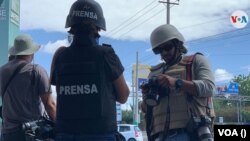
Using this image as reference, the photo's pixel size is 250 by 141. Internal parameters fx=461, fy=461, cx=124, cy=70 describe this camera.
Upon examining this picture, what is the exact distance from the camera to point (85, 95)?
304 centimetres

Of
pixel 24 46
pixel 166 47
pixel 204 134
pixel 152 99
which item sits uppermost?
pixel 24 46

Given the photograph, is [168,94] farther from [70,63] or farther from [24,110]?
[24,110]

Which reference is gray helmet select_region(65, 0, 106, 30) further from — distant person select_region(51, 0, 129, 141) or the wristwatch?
the wristwatch

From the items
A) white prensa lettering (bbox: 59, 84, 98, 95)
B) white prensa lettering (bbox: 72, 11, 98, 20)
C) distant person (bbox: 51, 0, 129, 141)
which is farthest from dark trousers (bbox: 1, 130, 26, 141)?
white prensa lettering (bbox: 72, 11, 98, 20)

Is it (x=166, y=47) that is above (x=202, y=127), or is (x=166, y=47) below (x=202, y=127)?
above

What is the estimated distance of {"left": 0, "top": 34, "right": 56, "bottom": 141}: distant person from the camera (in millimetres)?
4070

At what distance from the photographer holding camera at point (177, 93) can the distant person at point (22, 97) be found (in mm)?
1052

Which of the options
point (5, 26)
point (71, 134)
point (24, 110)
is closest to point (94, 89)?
point (71, 134)

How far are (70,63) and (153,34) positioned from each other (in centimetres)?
69

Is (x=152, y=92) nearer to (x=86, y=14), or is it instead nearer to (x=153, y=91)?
(x=153, y=91)

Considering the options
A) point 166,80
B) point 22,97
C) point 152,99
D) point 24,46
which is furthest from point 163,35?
point 24,46

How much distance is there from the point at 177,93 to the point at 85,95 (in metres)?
0.70

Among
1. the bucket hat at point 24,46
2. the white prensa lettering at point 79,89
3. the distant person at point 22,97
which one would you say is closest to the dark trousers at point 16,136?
the distant person at point 22,97

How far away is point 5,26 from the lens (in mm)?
9812
